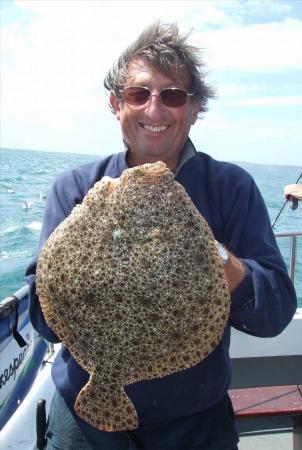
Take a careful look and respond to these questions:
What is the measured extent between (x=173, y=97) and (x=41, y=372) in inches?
116

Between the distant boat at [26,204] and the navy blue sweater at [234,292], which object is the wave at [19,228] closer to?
the distant boat at [26,204]

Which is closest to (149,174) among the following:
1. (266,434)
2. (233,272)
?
(233,272)

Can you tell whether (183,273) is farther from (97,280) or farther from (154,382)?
(154,382)

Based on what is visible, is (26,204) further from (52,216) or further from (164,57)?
(164,57)

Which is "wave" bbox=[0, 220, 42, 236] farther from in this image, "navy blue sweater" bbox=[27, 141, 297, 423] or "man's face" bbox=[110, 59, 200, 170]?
"man's face" bbox=[110, 59, 200, 170]

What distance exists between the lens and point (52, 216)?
2.52 m

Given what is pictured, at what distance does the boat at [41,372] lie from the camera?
11.3 ft

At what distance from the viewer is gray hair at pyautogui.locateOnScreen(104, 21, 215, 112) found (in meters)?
2.53

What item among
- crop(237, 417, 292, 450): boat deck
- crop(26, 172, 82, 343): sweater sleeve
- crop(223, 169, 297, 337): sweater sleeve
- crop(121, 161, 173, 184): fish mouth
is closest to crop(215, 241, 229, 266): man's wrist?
crop(223, 169, 297, 337): sweater sleeve

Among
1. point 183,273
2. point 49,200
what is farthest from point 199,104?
point 183,273

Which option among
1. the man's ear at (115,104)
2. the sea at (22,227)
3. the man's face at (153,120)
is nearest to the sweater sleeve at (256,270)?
the man's face at (153,120)

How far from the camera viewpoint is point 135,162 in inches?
108

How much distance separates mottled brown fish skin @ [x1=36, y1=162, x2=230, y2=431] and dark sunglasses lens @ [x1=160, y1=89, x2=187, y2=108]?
2.00 ft

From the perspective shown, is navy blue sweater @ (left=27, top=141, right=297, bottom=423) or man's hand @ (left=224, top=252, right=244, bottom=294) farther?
navy blue sweater @ (left=27, top=141, right=297, bottom=423)
